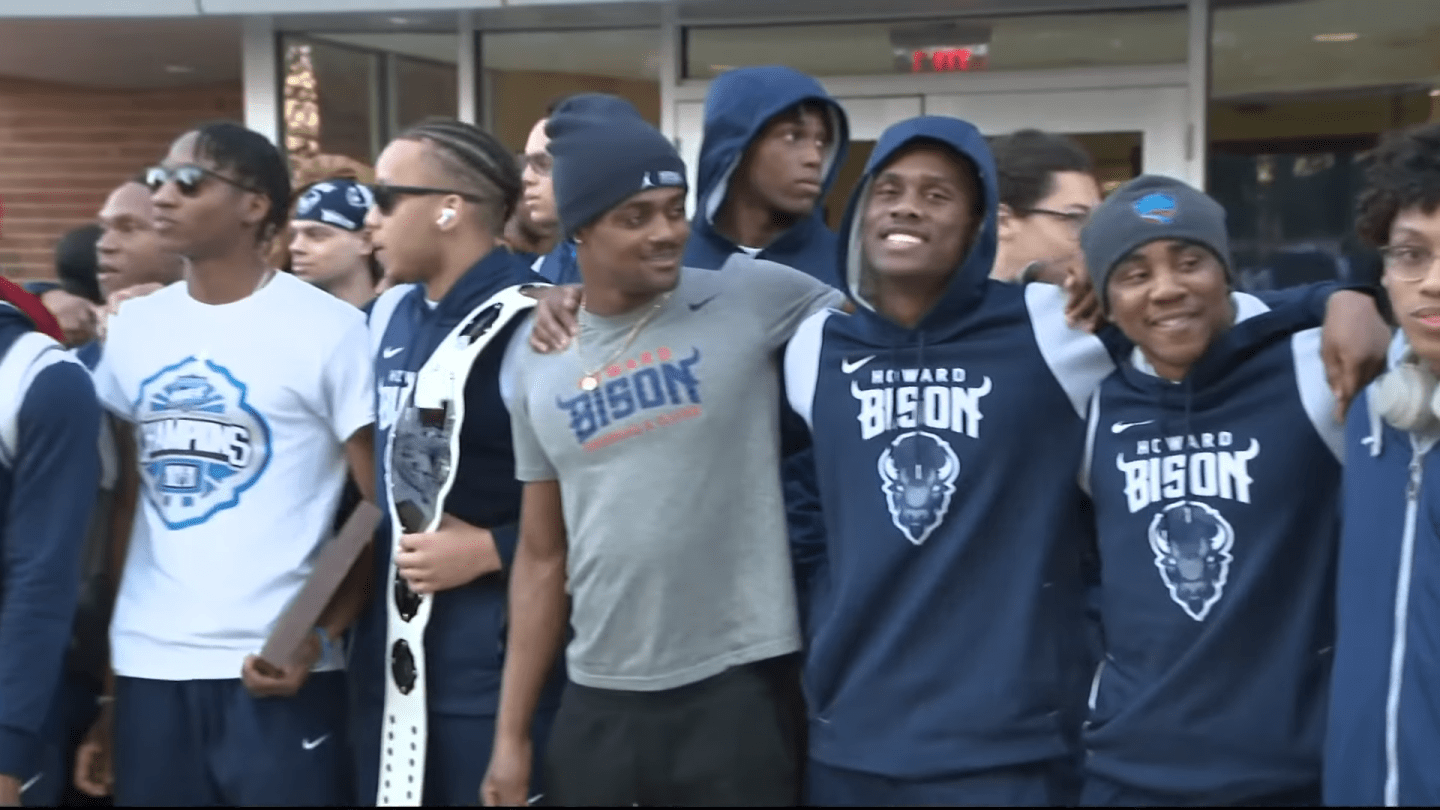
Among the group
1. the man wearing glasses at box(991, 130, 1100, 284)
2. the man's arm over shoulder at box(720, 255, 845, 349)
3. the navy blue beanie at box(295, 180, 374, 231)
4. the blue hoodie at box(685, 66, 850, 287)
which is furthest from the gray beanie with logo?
the navy blue beanie at box(295, 180, 374, 231)

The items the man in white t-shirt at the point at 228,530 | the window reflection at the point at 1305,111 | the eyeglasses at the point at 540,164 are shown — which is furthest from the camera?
the window reflection at the point at 1305,111

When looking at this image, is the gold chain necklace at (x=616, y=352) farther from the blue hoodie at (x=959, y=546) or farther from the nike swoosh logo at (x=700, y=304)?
the blue hoodie at (x=959, y=546)

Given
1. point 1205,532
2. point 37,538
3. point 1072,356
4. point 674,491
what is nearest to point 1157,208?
point 1072,356

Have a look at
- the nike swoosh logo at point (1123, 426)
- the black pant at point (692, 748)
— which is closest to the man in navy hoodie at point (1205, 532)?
the nike swoosh logo at point (1123, 426)

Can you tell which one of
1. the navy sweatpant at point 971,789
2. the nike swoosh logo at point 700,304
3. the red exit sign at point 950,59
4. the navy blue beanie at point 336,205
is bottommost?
the navy sweatpant at point 971,789

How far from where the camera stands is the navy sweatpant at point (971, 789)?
117 inches

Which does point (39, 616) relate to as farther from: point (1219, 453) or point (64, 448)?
point (1219, 453)

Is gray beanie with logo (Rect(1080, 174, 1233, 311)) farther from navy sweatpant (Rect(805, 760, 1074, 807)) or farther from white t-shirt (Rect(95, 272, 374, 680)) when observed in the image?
white t-shirt (Rect(95, 272, 374, 680))

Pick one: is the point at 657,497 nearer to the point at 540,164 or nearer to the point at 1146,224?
the point at 1146,224

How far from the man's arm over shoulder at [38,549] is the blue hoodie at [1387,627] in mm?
2409

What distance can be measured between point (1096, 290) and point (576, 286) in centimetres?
107

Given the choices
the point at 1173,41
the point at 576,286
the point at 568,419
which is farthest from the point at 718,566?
the point at 1173,41

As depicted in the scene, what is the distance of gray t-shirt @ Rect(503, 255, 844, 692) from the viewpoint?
126 inches

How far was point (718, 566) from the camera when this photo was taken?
3.20 m
